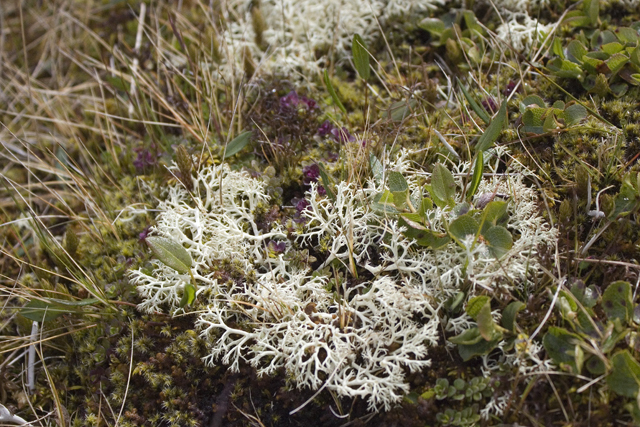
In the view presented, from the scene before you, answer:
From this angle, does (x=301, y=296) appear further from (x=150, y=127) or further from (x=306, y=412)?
(x=150, y=127)

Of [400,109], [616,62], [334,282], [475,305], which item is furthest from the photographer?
[400,109]

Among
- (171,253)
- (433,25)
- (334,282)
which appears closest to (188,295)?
(171,253)

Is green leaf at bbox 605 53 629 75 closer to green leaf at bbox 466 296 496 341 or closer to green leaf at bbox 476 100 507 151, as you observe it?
green leaf at bbox 476 100 507 151

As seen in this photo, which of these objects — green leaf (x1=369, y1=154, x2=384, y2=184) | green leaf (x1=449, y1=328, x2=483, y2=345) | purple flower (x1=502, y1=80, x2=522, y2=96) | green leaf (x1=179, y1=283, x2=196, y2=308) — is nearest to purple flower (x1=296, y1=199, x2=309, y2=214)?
green leaf (x1=369, y1=154, x2=384, y2=184)

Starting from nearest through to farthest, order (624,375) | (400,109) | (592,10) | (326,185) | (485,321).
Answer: (624,375) → (485,321) → (326,185) → (400,109) → (592,10)

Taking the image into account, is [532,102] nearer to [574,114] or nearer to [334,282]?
[574,114]

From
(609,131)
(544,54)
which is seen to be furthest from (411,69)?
(609,131)
